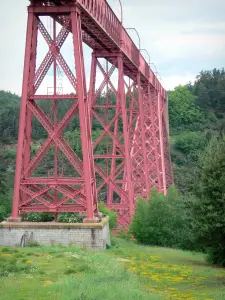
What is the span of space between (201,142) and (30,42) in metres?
50.8

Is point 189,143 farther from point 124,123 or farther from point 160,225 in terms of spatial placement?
point 124,123

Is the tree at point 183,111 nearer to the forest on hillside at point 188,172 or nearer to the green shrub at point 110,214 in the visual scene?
the forest on hillside at point 188,172

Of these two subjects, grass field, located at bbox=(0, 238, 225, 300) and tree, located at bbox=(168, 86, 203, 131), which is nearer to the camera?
grass field, located at bbox=(0, 238, 225, 300)

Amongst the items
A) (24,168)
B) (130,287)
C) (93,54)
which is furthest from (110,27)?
(130,287)

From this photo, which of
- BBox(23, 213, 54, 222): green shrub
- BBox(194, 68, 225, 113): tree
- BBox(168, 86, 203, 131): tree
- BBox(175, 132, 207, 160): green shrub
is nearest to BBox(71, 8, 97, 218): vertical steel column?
BBox(23, 213, 54, 222): green shrub

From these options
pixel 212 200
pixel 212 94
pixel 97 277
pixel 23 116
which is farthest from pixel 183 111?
pixel 97 277

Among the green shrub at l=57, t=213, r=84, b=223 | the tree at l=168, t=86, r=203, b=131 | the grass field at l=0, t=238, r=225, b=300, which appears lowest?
the grass field at l=0, t=238, r=225, b=300

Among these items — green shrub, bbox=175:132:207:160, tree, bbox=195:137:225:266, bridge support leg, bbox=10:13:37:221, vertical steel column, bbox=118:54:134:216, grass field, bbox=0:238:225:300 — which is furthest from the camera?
green shrub, bbox=175:132:207:160

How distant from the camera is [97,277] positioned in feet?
36.3

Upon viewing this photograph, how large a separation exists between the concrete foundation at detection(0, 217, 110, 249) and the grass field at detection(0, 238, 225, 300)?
0.60m

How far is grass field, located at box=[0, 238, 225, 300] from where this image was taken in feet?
31.0

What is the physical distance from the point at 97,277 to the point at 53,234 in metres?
5.55

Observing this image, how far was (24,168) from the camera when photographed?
55.7ft

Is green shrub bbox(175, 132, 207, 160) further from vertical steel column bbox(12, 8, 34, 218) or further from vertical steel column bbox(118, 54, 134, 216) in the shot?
vertical steel column bbox(12, 8, 34, 218)
